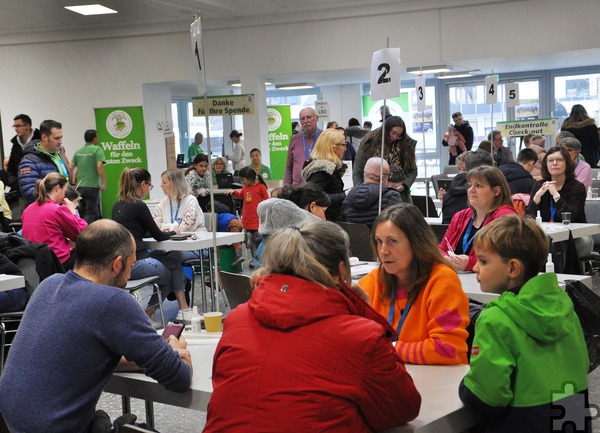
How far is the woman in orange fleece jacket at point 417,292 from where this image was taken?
8.58 ft

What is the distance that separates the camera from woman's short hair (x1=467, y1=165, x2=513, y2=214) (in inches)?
168

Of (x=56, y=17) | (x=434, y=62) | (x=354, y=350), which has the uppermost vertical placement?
(x=56, y=17)

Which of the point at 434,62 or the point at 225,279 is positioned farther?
the point at 434,62

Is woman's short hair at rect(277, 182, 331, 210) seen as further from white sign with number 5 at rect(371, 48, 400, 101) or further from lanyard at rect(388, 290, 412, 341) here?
lanyard at rect(388, 290, 412, 341)

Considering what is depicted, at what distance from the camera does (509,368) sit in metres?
2.12

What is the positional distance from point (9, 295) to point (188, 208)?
2.35 m

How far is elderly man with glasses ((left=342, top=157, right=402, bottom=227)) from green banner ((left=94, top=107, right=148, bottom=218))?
27.8 ft

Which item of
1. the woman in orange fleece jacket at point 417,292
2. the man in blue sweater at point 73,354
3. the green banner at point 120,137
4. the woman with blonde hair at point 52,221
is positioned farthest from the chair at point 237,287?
the green banner at point 120,137

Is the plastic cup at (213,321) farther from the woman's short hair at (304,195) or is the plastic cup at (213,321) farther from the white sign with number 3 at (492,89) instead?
the white sign with number 3 at (492,89)

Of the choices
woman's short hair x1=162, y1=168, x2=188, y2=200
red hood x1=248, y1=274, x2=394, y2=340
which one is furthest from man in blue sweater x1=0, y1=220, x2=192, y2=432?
woman's short hair x1=162, y1=168, x2=188, y2=200

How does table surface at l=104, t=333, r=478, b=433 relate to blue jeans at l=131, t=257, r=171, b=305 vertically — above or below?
above

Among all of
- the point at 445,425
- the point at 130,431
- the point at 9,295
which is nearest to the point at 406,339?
the point at 445,425

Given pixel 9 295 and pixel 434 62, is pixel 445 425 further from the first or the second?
pixel 434 62

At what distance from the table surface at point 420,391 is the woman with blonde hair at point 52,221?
3.53 meters
